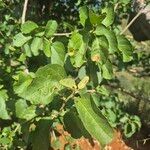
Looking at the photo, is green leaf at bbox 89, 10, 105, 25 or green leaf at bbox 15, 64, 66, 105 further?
green leaf at bbox 89, 10, 105, 25

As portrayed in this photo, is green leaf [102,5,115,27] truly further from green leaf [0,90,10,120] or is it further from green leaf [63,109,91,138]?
green leaf [0,90,10,120]

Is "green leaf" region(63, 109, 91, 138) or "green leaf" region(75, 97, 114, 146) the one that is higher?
"green leaf" region(75, 97, 114, 146)

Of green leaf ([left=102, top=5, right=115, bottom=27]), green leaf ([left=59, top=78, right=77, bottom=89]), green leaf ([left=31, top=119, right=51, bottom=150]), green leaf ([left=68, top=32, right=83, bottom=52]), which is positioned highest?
green leaf ([left=102, top=5, right=115, bottom=27])

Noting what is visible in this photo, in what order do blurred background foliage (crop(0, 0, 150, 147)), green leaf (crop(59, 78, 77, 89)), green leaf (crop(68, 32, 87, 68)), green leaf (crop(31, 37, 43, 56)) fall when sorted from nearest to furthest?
1. green leaf (crop(59, 78, 77, 89))
2. green leaf (crop(68, 32, 87, 68))
3. green leaf (crop(31, 37, 43, 56))
4. blurred background foliage (crop(0, 0, 150, 147))

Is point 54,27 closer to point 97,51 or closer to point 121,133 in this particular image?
point 97,51

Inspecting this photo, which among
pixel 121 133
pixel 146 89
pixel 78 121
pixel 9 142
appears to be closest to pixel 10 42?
pixel 9 142

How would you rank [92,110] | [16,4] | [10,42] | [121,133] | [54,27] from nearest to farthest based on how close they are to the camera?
[92,110] < [54,27] < [10,42] < [16,4] < [121,133]

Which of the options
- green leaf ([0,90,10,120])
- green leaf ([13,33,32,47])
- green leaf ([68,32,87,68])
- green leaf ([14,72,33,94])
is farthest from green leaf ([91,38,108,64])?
green leaf ([0,90,10,120])
